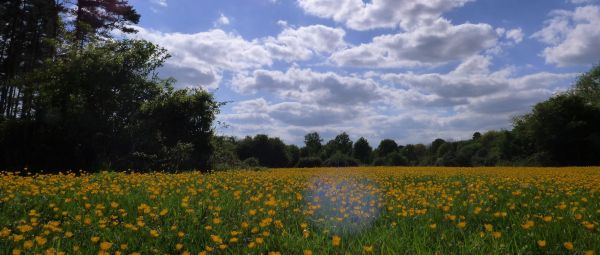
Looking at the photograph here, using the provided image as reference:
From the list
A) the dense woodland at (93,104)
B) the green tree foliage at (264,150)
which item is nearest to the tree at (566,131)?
the dense woodland at (93,104)

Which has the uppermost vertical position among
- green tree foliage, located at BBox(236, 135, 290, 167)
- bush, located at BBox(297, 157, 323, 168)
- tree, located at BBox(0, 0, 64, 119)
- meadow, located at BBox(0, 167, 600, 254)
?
tree, located at BBox(0, 0, 64, 119)

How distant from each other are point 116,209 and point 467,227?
5.43 m

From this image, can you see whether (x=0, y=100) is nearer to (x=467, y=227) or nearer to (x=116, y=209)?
(x=116, y=209)

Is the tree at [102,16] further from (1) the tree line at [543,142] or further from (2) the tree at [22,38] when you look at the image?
(1) the tree line at [543,142]

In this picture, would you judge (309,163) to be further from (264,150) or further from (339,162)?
(339,162)

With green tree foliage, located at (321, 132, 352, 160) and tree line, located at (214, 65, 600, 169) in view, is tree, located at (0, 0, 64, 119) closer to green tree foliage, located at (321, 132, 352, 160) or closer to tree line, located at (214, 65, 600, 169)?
tree line, located at (214, 65, 600, 169)

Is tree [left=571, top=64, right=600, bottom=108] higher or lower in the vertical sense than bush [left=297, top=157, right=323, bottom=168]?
higher

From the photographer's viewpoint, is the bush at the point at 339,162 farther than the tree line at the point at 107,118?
Yes

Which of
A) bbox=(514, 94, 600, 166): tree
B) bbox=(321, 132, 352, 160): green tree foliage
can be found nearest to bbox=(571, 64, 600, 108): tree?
bbox=(514, 94, 600, 166): tree

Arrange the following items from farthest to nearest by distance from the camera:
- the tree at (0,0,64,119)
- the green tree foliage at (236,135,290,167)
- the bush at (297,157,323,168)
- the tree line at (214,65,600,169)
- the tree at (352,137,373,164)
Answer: the tree at (352,137,373,164)
the green tree foliage at (236,135,290,167)
the bush at (297,157,323,168)
the tree line at (214,65,600,169)
the tree at (0,0,64,119)

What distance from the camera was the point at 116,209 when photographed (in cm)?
698

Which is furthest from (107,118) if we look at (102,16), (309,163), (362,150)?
(362,150)

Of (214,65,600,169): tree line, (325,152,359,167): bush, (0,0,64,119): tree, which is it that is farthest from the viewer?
(325,152,359,167): bush

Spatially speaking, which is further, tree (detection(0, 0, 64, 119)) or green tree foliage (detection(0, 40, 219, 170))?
tree (detection(0, 0, 64, 119))
